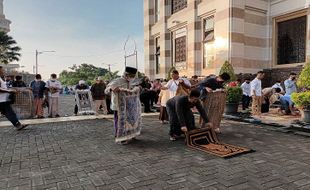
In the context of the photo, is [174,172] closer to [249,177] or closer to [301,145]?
[249,177]

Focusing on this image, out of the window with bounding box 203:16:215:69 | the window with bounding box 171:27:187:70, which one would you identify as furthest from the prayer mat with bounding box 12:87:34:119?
the window with bounding box 171:27:187:70

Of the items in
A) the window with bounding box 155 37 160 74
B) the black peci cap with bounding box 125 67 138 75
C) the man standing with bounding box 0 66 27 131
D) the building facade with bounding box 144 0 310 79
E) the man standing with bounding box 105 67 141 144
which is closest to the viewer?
the man standing with bounding box 105 67 141 144

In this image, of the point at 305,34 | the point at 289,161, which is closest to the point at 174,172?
the point at 289,161

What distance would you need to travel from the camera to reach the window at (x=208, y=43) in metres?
17.1

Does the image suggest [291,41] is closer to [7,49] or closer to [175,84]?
[175,84]

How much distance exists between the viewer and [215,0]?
1609 centimetres

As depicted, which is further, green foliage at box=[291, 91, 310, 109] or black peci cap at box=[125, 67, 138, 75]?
green foliage at box=[291, 91, 310, 109]

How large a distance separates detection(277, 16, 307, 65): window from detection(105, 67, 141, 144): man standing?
11633 mm

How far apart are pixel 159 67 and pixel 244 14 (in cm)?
951

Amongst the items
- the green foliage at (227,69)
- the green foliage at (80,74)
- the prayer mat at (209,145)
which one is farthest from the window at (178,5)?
the green foliage at (80,74)

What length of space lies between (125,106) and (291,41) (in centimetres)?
1253

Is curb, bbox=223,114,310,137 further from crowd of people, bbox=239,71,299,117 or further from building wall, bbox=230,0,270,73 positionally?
building wall, bbox=230,0,270,73

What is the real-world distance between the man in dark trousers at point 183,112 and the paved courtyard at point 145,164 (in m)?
0.35

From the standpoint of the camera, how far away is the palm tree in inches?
1486
